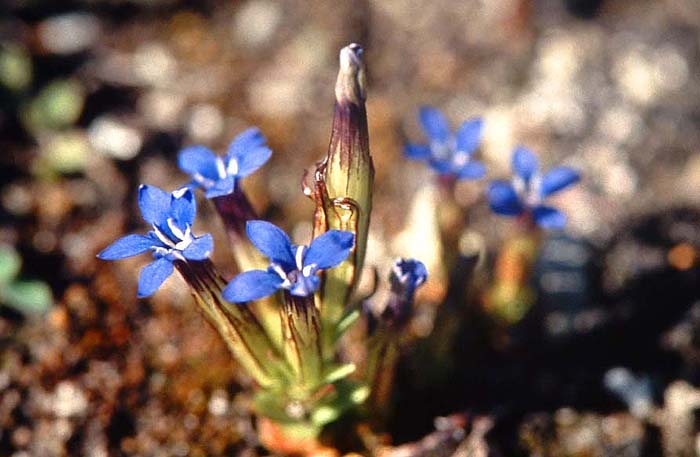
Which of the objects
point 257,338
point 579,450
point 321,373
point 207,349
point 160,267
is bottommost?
point 579,450

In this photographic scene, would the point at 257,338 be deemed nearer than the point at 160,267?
No

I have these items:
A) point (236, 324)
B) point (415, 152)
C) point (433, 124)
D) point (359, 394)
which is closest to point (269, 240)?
point (236, 324)

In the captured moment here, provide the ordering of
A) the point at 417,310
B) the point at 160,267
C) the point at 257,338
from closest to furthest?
the point at 160,267 < the point at 257,338 < the point at 417,310

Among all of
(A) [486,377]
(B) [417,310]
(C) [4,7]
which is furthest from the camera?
(C) [4,7]

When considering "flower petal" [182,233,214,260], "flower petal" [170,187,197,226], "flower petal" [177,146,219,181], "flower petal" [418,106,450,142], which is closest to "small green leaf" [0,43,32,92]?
"flower petal" [177,146,219,181]

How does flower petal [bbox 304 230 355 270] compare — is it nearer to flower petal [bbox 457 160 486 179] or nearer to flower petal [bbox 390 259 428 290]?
flower petal [bbox 390 259 428 290]

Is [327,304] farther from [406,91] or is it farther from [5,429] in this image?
[406,91]

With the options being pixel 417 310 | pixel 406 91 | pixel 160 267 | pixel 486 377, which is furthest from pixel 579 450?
pixel 406 91
